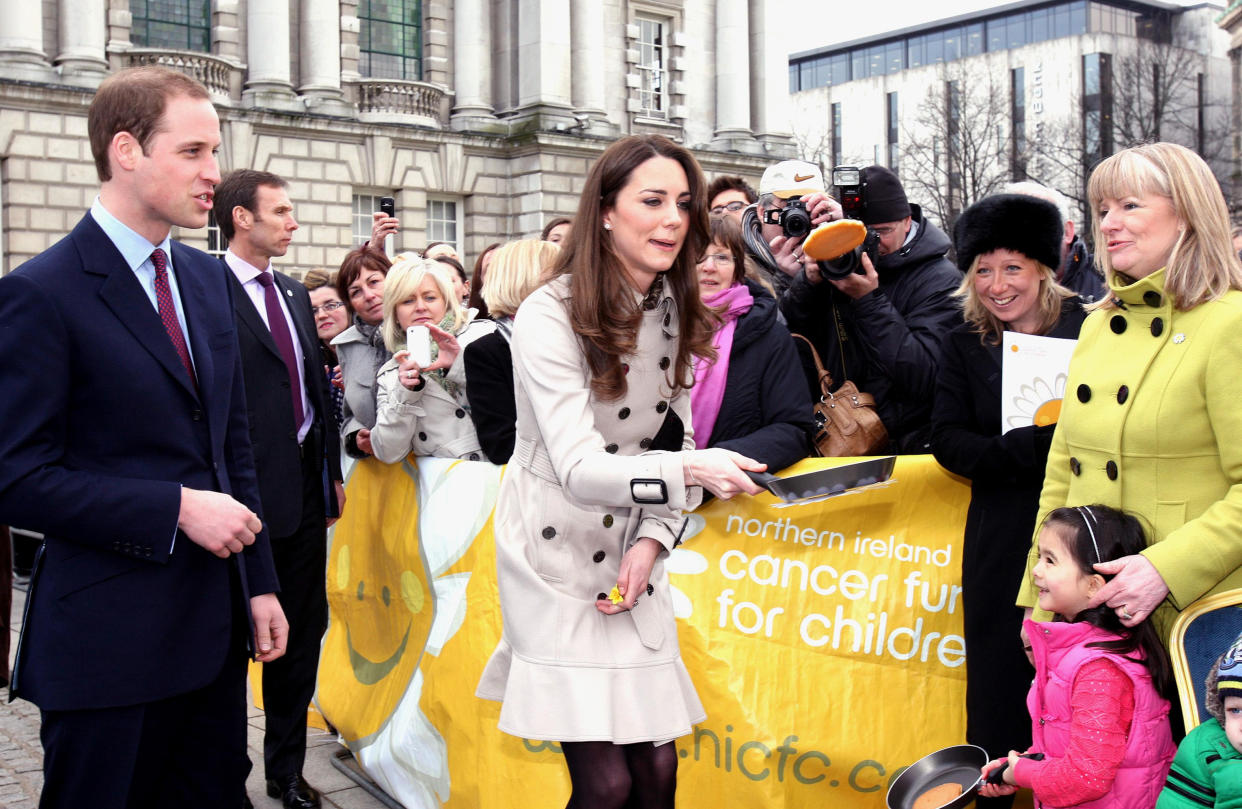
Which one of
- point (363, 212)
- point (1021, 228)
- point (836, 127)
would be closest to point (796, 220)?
point (1021, 228)

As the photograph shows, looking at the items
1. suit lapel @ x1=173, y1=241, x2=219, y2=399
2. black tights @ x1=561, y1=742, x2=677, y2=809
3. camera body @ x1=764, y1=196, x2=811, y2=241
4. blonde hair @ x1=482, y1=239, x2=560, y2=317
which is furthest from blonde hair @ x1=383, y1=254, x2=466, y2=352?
black tights @ x1=561, y1=742, x2=677, y2=809

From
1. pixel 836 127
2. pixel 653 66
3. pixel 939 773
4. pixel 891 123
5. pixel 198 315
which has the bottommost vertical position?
pixel 939 773

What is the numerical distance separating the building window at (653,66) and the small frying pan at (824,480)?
3523 centimetres

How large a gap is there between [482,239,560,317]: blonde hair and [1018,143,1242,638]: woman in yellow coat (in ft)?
8.34

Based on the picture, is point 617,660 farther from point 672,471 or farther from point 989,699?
point 989,699

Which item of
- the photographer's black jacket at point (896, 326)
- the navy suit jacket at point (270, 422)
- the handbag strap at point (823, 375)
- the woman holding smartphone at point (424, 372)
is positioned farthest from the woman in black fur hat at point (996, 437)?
the navy suit jacket at point (270, 422)

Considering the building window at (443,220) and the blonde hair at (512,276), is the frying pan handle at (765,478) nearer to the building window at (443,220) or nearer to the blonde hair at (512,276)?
the blonde hair at (512,276)

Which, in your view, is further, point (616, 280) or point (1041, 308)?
point (1041, 308)

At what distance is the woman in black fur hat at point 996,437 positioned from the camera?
380cm

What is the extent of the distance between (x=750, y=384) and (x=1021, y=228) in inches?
41.7

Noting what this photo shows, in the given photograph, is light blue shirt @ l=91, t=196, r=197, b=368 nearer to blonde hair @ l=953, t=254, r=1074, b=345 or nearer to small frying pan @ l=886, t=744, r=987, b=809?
small frying pan @ l=886, t=744, r=987, b=809

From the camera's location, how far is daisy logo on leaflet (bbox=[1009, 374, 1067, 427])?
12.8ft

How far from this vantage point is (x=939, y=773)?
350cm

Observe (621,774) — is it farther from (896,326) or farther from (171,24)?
(171,24)
